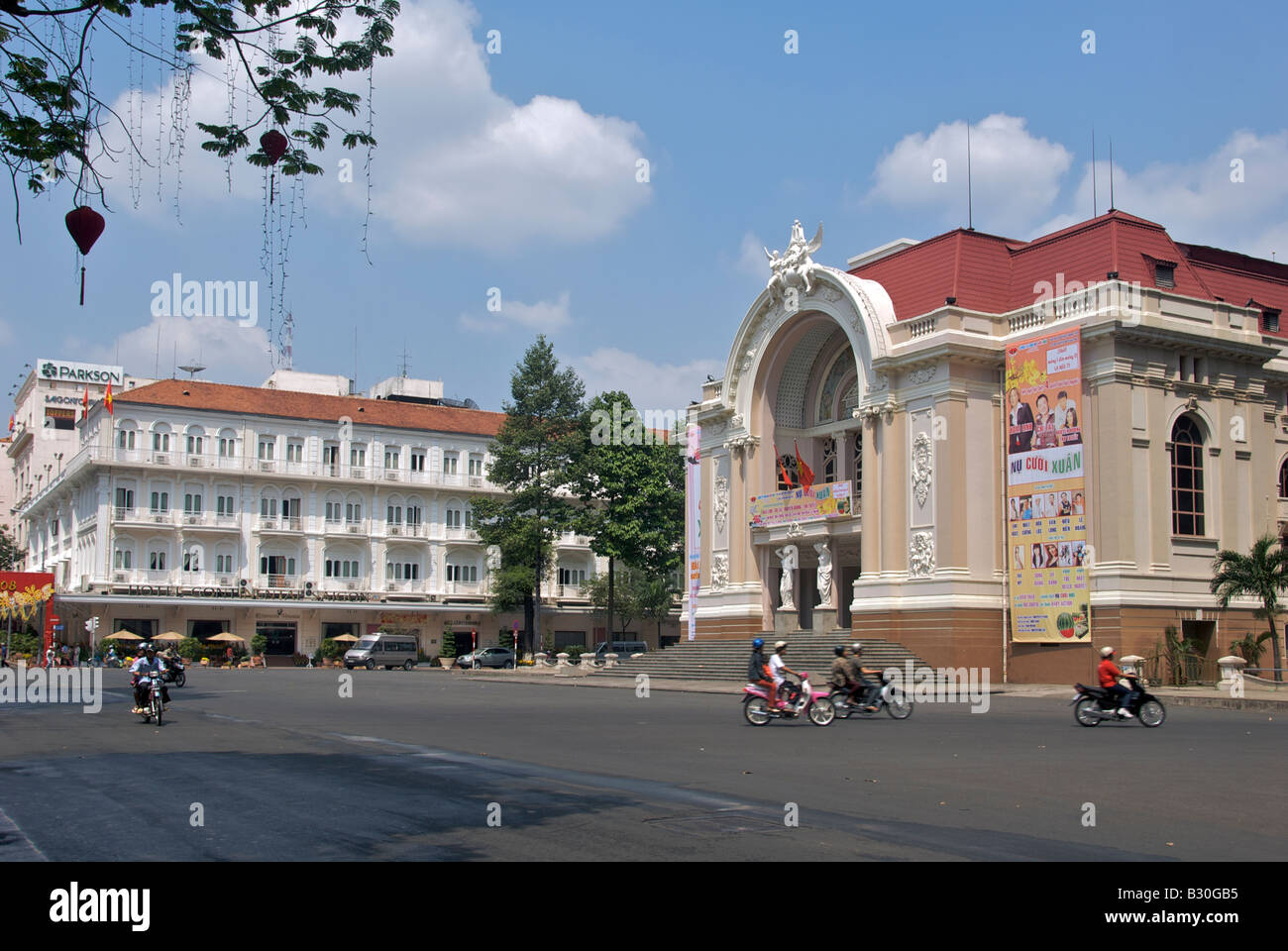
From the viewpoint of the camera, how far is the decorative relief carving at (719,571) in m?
50.3

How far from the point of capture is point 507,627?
77938mm

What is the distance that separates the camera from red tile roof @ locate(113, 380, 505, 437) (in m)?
70.2

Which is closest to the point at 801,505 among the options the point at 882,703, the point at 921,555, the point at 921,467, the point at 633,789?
the point at 921,467

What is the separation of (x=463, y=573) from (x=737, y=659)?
119 ft

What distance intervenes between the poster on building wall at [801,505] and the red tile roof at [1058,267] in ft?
22.5

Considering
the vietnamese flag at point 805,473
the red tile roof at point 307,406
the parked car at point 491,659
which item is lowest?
the parked car at point 491,659

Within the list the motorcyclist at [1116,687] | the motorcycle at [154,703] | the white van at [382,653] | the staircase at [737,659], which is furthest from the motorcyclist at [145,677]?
the white van at [382,653]

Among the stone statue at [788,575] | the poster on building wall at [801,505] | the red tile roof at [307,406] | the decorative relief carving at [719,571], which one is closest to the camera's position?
the poster on building wall at [801,505]

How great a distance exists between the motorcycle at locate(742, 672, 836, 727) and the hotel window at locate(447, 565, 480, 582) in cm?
5601

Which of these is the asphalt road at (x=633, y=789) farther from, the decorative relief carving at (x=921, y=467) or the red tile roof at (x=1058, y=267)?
the red tile roof at (x=1058, y=267)

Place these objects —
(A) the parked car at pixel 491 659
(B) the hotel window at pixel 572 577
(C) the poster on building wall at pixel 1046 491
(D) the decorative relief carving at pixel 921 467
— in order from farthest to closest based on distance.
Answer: (B) the hotel window at pixel 572 577
(A) the parked car at pixel 491 659
(D) the decorative relief carving at pixel 921 467
(C) the poster on building wall at pixel 1046 491

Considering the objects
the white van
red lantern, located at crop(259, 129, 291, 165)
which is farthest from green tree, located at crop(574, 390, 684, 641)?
red lantern, located at crop(259, 129, 291, 165)
